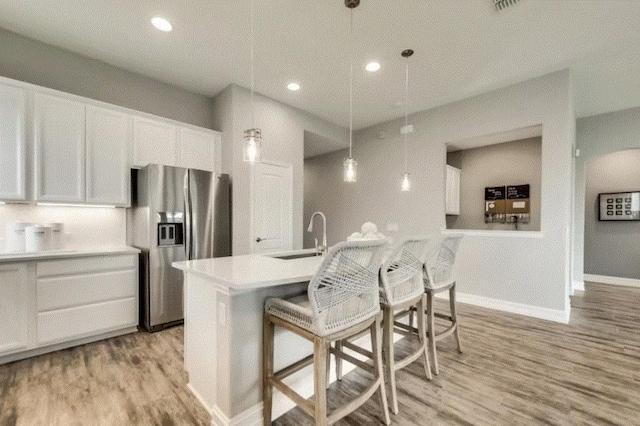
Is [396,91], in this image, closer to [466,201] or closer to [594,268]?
[466,201]

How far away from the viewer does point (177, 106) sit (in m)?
3.83

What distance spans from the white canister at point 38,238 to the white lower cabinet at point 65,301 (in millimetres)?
289

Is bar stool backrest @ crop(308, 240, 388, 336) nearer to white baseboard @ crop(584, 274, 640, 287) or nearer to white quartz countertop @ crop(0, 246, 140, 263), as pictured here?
white quartz countertop @ crop(0, 246, 140, 263)

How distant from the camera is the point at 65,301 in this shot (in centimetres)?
260

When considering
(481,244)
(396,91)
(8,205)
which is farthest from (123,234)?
(481,244)

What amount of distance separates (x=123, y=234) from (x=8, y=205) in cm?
100

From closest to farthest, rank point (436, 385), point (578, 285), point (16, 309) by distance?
point (436, 385) → point (16, 309) → point (578, 285)

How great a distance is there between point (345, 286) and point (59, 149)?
318 cm

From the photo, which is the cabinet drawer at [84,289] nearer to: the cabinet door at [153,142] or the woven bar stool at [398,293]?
the cabinet door at [153,142]

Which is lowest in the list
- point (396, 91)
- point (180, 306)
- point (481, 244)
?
point (180, 306)

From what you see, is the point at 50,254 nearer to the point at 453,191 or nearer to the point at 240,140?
the point at 240,140

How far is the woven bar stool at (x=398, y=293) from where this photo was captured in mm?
1825

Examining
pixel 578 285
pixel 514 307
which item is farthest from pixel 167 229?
pixel 578 285

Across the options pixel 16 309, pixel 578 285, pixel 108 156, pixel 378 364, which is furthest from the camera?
pixel 578 285
